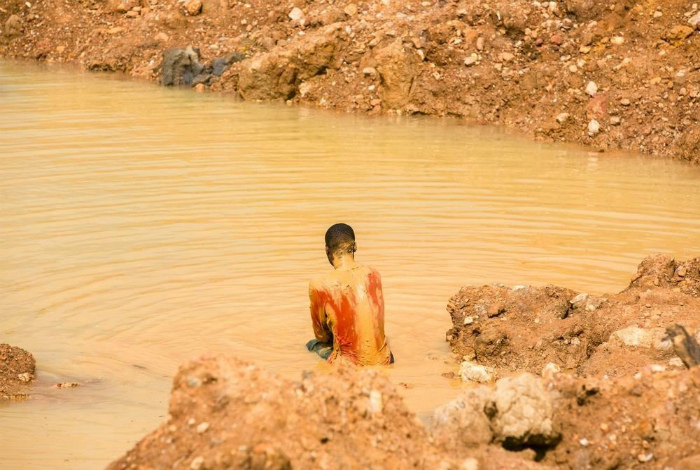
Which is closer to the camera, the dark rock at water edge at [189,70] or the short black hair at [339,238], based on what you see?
the short black hair at [339,238]

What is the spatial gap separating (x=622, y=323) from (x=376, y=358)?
1.55 m

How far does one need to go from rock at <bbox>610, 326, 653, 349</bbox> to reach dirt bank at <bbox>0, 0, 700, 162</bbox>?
7329mm

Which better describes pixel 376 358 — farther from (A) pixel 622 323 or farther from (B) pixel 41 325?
(B) pixel 41 325

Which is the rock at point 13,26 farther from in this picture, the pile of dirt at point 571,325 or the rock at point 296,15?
the pile of dirt at point 571,325

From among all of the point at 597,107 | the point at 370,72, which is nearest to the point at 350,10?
the point at 370,72

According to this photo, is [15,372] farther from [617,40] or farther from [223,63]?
[223,63]

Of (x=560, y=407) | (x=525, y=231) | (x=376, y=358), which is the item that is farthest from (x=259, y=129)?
(x=560, y=407)

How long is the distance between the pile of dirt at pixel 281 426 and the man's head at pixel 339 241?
2.51 metres

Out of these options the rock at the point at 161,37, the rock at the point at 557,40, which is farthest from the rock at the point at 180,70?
the rock at the point at 557,40

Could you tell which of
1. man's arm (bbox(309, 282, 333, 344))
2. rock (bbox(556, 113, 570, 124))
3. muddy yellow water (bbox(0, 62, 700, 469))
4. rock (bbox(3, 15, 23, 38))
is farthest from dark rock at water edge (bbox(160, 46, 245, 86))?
man's arm (bbox(309, 282, 333, 344))

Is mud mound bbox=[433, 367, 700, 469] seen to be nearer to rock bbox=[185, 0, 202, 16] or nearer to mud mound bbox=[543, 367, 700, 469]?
mud mound bbox=[543, 367, 700, 469]

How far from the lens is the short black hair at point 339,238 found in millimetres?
6113

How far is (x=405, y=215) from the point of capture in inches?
410

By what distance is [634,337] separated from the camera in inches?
243
